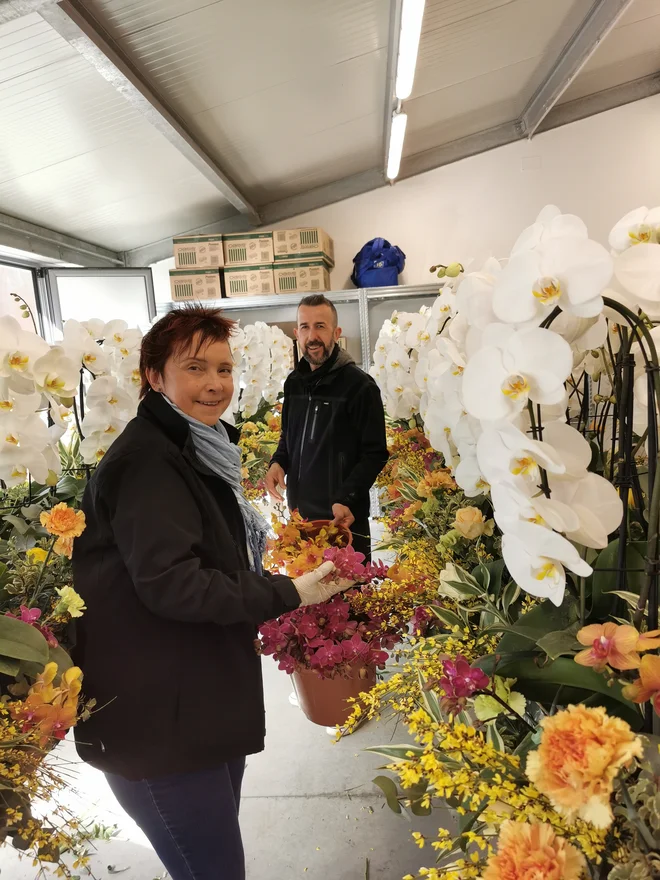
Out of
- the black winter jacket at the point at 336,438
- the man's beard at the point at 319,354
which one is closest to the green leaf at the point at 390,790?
the black winter jacket at the point at 336,438

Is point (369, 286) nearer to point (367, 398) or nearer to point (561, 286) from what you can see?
point (367, 398)

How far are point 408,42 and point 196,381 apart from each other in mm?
2499

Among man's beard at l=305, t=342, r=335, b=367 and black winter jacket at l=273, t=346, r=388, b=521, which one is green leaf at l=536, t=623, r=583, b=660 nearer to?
black winter jacket at l=273, t=346, r=388, b=521

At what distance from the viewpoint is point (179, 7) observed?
2.48 metres

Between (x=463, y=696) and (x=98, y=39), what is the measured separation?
2859 mm

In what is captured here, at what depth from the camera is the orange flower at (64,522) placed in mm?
1061

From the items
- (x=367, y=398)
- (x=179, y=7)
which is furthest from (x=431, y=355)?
(x=179, y=7)

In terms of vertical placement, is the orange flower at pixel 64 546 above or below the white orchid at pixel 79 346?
below

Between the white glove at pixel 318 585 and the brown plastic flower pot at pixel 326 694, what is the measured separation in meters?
0.81

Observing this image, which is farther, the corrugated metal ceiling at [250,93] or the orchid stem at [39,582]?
the corrugated metal ceiling at [250,93]

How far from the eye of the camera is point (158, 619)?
1077 mm

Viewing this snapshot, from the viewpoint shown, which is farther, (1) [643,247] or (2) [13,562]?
(2) [13,562]

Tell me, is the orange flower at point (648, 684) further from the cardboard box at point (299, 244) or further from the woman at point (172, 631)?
the cardboard box at point (299, 244)

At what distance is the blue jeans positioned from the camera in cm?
108
